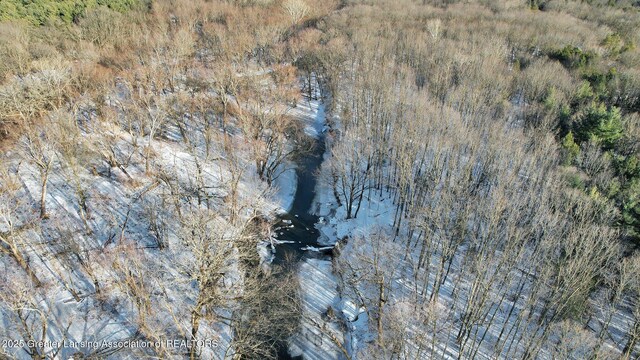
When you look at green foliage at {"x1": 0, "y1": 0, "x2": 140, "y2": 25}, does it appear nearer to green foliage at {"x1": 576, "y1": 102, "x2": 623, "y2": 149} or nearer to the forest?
the forest

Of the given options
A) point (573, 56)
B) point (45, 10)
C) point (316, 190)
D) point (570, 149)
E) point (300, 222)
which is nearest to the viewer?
point (570, 149)

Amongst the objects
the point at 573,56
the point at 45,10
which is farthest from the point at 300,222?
the point at 45,10

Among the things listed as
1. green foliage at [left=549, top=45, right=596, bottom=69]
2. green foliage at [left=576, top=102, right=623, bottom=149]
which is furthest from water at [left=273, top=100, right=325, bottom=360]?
green foliage at [left=549, top=45, right=596, bottom=69]

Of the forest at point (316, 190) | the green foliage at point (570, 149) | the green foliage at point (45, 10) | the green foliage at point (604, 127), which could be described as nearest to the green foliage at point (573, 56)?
the forest at point (316, 190)

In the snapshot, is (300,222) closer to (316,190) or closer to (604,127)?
(316,190)

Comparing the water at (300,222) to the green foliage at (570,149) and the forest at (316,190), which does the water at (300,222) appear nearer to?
the forest at (316,190)

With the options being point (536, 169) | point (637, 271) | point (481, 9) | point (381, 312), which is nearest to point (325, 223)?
point (381, 312)

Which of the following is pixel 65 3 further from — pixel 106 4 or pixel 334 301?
pixel 334 301
